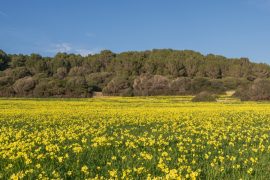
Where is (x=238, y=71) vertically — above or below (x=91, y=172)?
above

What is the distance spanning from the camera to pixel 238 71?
125 meters

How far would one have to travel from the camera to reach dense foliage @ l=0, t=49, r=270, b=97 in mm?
88812

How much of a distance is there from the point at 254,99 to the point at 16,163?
64621 mm

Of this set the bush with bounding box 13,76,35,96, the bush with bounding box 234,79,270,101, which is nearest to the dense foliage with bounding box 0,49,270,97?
the bush with bounding box 13,76,35,96

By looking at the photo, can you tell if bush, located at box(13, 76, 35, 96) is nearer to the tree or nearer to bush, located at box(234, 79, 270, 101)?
the tree

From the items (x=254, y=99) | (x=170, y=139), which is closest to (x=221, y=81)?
(x=254, y=99)

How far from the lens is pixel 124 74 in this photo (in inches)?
4727

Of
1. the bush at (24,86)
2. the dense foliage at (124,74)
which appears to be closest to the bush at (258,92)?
the dense foliage at (124,74)

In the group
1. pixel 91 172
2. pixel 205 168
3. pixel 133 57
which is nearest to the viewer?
pixel 91 172

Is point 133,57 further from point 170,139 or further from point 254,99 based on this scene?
point 170,139

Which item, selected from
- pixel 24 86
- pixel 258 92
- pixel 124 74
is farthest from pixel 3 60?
pixel 258 92

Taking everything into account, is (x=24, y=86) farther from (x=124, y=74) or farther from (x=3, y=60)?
(x=124, y=74)

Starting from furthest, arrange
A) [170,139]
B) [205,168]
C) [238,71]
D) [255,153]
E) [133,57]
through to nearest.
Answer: [133,57] < [238,71] < [170,139] < [255,153] < [205,168]

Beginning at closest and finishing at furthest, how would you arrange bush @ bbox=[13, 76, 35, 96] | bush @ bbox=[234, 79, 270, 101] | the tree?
bush @ bbox=[234, 79, 270, 101]
bush @ bbox=[13, 76, 35, 96]
the tree
